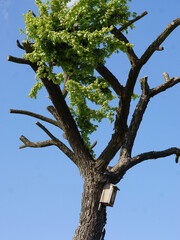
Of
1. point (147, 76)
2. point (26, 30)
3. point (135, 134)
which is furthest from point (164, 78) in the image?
point (26, 30)

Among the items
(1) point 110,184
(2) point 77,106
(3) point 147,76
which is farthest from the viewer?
(2) point 77,106

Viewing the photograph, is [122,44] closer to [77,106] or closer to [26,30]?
[26,30]

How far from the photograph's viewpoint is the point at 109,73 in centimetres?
908

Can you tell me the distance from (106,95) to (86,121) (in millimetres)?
1074

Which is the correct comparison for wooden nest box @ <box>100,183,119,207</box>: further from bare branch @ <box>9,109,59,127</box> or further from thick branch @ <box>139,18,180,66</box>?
thick branch @ <box>139,18,180,66</box>

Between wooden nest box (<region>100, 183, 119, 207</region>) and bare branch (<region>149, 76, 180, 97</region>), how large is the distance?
2.98 meters

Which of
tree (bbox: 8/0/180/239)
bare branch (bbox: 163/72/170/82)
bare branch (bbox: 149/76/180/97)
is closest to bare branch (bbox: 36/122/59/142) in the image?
tree (bbox: 8/0/180/239)

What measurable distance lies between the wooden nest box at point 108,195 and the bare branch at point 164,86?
→ 2980 millimetres

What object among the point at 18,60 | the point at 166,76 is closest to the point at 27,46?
the point at 18,60

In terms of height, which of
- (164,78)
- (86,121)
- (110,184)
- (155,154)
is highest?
(164,78)

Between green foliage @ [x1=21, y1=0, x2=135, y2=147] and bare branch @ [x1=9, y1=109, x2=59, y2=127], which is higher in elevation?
green foliage @ [x1=21, y1=0, x2=135, y2=147]

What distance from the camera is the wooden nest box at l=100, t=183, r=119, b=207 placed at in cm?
857

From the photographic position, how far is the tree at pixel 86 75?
7.93 metres

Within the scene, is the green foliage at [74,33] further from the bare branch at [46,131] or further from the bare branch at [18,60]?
the bare branch at [46,131]
